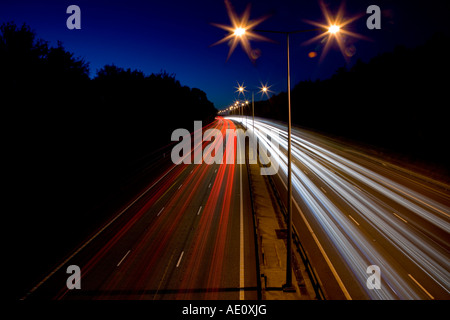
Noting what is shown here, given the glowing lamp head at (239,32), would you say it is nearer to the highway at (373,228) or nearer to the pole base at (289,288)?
the pole base at (289,288)

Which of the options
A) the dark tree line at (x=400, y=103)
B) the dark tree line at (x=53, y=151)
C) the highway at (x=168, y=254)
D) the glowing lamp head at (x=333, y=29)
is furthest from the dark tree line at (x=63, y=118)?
the dark tree line at (x=400, y=103)

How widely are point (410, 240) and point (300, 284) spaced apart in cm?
751

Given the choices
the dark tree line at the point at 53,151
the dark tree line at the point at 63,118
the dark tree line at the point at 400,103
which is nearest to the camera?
the dark tree line at the point at 53,151

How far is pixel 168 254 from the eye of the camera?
43.8 feet

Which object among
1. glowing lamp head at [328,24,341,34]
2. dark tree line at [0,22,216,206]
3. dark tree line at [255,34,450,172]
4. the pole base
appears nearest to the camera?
glowing lamp head at [328,24,341,34]

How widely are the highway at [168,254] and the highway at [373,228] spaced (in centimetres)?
393

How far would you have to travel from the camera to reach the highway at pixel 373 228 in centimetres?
1060

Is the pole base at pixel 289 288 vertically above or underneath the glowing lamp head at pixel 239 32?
underneath

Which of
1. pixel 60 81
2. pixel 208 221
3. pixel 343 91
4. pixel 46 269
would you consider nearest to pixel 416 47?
pixel 343 91

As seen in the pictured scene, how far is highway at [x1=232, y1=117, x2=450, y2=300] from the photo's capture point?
10.6 meters

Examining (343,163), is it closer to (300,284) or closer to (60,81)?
(300,284)

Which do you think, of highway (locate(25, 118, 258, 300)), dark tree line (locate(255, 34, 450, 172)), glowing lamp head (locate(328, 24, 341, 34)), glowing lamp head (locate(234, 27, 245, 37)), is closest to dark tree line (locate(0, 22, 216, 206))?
highway (locate(25, 118, 258, 300))

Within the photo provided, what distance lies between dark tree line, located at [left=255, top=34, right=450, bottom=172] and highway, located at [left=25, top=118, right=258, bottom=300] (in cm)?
2423

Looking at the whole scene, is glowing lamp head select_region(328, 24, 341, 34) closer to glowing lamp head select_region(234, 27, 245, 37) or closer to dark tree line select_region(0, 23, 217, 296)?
glowing lamp head select_region(234, 27, 245, 37)
